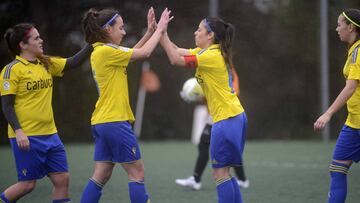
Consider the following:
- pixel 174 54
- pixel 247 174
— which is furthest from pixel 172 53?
pixel 247 174

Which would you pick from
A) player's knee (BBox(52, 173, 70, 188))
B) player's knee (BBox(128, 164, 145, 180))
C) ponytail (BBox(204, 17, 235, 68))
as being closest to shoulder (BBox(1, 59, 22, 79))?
player's knee (BBox(52, 173, 70, 188))

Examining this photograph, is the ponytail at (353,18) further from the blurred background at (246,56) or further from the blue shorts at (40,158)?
the blurred background at (246,56)

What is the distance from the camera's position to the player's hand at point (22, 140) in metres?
4.92

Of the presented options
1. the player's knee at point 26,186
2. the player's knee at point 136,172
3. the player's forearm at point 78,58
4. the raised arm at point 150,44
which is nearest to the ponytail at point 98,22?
the raised arm at point 150,44

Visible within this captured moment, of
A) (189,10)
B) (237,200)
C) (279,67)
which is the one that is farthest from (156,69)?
(237,200)

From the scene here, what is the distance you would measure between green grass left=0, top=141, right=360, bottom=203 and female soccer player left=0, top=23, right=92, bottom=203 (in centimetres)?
172

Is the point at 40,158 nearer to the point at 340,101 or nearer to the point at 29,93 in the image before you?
the point at 29,93

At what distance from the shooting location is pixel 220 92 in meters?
5.18

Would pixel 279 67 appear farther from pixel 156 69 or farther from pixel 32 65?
pixel 32 65

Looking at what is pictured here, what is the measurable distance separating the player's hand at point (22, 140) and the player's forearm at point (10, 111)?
46 mm

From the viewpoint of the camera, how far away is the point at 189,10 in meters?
14.8

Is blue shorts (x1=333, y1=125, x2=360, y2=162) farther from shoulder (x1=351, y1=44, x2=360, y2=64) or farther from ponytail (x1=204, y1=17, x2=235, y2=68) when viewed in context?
ponytail (x1=204, y1=17, x2=235, y2=68)

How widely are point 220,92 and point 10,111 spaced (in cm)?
172

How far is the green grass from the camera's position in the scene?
23.1ft
